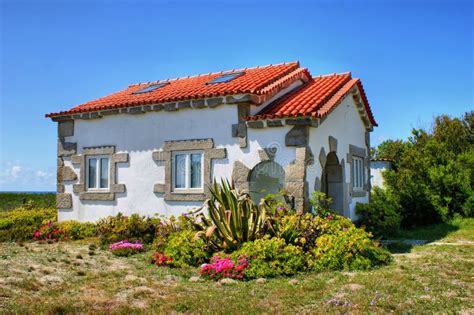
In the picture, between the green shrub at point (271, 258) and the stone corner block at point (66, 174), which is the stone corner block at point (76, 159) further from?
the green shrub at point (271, 258)

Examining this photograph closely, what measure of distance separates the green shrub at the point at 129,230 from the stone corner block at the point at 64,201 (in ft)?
8.03

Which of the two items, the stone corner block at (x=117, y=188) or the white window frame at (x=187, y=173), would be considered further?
the stone corner block at (x=117, y=188)

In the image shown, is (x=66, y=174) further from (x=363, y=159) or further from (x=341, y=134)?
(x=363, y=159)

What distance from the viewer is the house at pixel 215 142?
11.1m

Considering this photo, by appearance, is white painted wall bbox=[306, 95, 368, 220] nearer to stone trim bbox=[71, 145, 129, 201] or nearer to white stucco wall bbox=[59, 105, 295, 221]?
white stucco wall bbox=[59, 105, 295, 221]

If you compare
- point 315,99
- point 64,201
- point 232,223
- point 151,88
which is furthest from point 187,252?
point 151,88

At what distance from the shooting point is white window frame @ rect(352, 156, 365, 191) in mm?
14328

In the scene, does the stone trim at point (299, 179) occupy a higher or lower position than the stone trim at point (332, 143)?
lower

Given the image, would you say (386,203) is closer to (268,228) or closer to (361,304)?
(268,228)

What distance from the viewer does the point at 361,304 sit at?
601 cm

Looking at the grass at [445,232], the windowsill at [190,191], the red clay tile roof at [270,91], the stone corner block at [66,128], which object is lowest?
the grass at [445,232]

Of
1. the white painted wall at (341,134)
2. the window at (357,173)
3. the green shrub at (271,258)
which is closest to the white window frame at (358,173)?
the window at (357,173)

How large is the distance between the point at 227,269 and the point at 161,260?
→ 5.76 ft

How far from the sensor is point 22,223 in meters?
14.7
